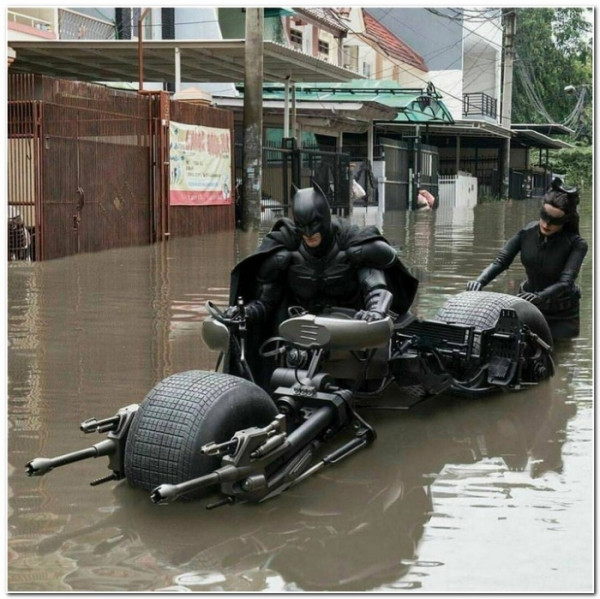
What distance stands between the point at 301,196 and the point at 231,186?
1760 centimetres

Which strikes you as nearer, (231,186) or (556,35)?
(231,186)

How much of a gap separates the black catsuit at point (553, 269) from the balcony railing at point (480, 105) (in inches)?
1433

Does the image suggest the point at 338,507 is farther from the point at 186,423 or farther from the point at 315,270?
the point at 315,270

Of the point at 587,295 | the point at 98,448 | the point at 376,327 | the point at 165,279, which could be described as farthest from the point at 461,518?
the point at 165,279

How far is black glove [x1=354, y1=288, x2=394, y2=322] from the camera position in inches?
216

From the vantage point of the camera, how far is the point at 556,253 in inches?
333

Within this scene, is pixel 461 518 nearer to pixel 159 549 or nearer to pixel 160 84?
pixel 159 549

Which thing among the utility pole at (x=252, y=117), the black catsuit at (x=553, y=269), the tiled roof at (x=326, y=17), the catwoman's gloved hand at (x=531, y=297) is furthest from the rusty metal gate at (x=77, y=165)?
the tiled roof at (x=326, y=17)

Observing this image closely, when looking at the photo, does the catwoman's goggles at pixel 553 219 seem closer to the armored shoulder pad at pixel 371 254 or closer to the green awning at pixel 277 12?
the armored shoulder pad at pixel 371 254

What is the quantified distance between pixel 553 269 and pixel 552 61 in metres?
50.8

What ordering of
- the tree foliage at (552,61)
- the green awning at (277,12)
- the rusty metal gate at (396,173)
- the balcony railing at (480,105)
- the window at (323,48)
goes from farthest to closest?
the tree foliage at (552,61), the balcony railing at (480,105), the window at (323,48), the rusty metal gate at (396,173), the green awning at (277,12)

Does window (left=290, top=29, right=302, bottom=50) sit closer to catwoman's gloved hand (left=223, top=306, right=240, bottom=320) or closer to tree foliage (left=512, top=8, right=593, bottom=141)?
tree foliage (left=512, top=8, right=593, bottom=141)

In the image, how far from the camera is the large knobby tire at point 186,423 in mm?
4570

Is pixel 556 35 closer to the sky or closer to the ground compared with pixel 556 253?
closer to the sky
